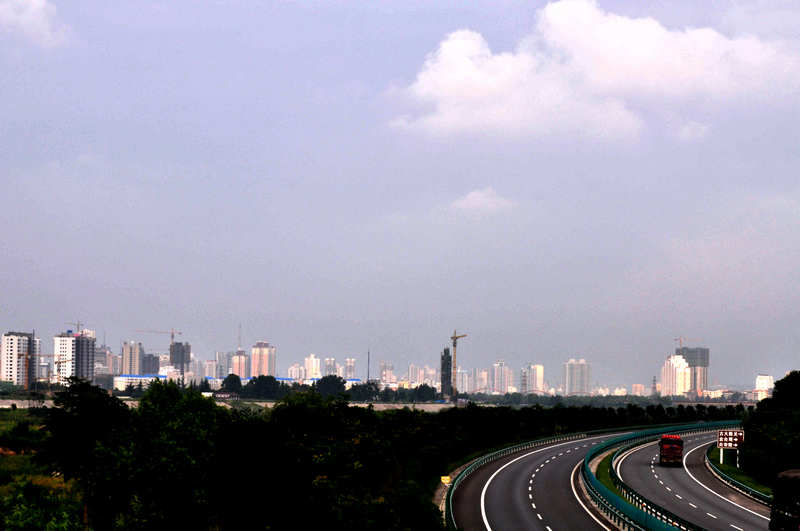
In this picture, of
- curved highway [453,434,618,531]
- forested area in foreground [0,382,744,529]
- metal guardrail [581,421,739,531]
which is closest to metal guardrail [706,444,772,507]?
metal guardrail [581,421,739,531]

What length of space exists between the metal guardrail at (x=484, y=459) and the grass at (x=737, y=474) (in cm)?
2391

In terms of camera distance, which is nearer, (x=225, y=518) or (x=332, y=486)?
(x=225, y=518)

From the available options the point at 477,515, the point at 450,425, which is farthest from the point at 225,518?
the point at 450,425

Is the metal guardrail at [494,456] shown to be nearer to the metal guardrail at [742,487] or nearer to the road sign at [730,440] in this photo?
the metal guardrail at [742,487]

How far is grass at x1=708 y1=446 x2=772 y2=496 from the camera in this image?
73.8 meters

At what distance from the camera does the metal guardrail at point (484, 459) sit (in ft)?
183

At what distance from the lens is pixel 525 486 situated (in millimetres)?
72875

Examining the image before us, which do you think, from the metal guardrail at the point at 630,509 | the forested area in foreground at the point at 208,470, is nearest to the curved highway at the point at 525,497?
the metal guardrail at the point at 630,509

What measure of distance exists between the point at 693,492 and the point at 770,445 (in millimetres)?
19565

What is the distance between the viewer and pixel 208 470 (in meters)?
54.2

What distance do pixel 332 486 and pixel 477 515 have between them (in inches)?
547

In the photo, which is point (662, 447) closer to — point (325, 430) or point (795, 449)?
point (795, 449)

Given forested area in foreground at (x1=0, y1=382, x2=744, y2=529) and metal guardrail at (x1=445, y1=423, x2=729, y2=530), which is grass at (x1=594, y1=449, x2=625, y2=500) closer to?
metal guardrail at (x1=445, y1=423, x2=729, y2=530)

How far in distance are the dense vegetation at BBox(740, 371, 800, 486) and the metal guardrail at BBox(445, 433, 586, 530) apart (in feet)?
90.7
